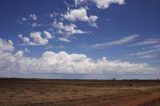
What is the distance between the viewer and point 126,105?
25641mm

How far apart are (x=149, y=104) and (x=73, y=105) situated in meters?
7.73

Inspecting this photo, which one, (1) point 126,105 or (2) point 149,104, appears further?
(2) point 149,104

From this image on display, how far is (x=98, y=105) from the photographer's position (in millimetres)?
25016

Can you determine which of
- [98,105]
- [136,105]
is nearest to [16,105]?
[98,105]

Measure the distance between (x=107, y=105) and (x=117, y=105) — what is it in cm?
98

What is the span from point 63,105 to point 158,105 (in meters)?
8.98

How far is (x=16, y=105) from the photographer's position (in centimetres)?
2494

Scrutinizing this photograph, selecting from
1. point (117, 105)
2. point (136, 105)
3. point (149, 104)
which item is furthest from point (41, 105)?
point (149, 104)

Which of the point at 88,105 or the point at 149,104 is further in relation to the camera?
the point at 149,104

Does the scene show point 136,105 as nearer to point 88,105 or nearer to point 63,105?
point 88,105

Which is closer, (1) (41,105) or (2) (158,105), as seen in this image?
(1) (41,105)

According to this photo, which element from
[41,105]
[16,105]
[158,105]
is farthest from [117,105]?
[16,105]

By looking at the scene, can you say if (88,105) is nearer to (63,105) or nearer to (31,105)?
(63,105)

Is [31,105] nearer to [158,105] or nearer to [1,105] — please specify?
[1,105]
